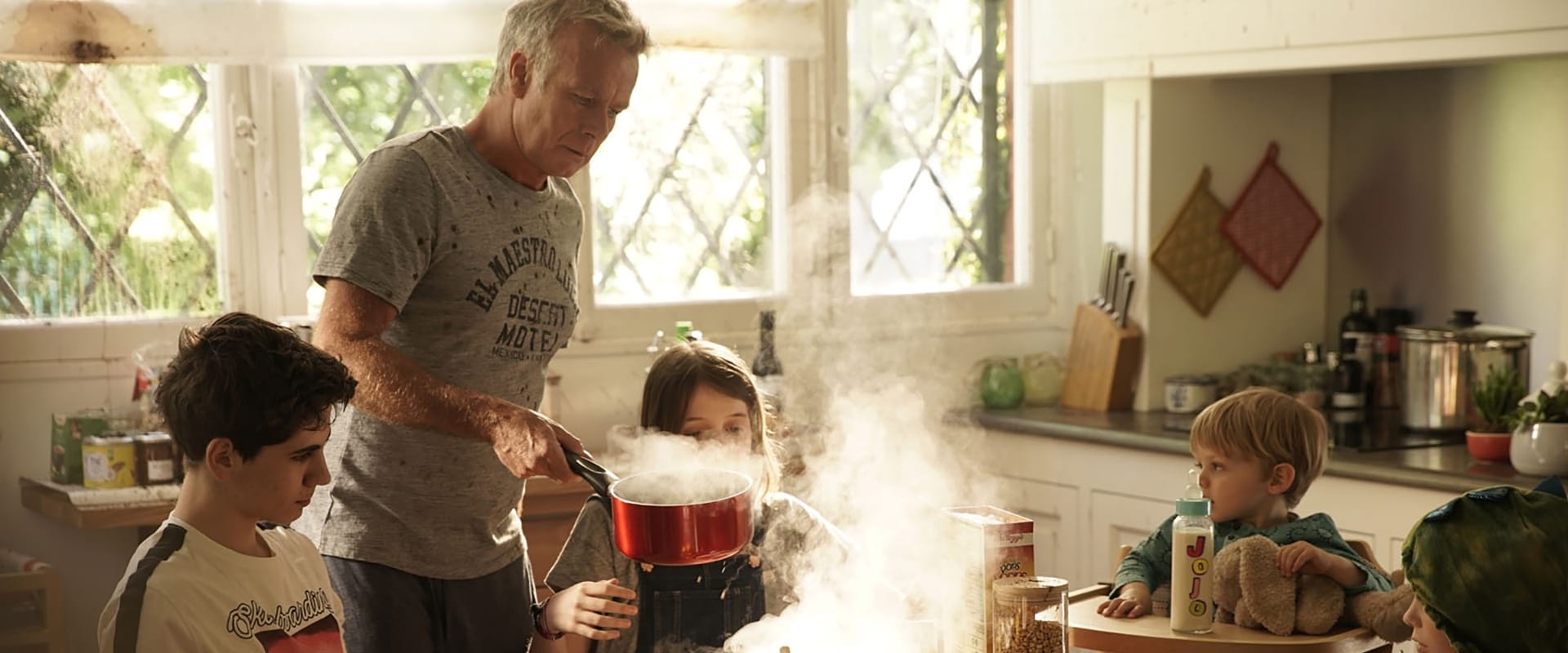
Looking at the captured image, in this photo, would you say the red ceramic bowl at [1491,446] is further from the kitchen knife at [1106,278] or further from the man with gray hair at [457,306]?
the man with gray hair at [457,306]

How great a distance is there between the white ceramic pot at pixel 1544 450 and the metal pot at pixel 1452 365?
0.41 meters

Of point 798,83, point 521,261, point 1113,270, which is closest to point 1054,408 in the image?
point 1113,270

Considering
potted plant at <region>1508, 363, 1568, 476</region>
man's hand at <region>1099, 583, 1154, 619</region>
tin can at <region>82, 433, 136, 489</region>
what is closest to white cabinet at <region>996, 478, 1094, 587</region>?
potted plant at <region>1508, 363, 1568, 476</region>

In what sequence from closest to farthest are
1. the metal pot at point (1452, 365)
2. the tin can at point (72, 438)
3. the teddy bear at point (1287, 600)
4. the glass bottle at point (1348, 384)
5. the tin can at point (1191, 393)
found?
the teddy bear at point (1287, 600) < the tin can at point (72, 438) < the metal pot at point (1452, 365) < the glass bottle at point (1348, 384) < the tin can at point (1191, 393)

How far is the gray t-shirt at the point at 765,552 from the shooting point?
6.63 feet

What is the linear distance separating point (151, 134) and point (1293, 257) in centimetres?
264

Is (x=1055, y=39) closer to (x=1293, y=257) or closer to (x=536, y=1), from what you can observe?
(x=1293, y=257)

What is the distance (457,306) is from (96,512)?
1.22 meters

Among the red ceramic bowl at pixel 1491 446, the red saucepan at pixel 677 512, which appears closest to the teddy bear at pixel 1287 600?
the red saucepan at pixel 677 512

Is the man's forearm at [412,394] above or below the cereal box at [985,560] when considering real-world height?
above

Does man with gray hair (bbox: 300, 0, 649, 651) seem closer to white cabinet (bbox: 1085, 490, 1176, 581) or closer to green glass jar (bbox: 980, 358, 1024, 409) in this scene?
white cabinet (bbox: 1085, 490, 1176, 581)

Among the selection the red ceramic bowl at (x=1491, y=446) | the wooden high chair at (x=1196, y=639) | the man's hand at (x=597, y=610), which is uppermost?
the red ceramic bowl at (x=1491, y=446)

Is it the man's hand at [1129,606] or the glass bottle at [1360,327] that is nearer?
the man's hand at [1129,606]

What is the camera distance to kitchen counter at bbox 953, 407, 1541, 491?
2826 millimetres
